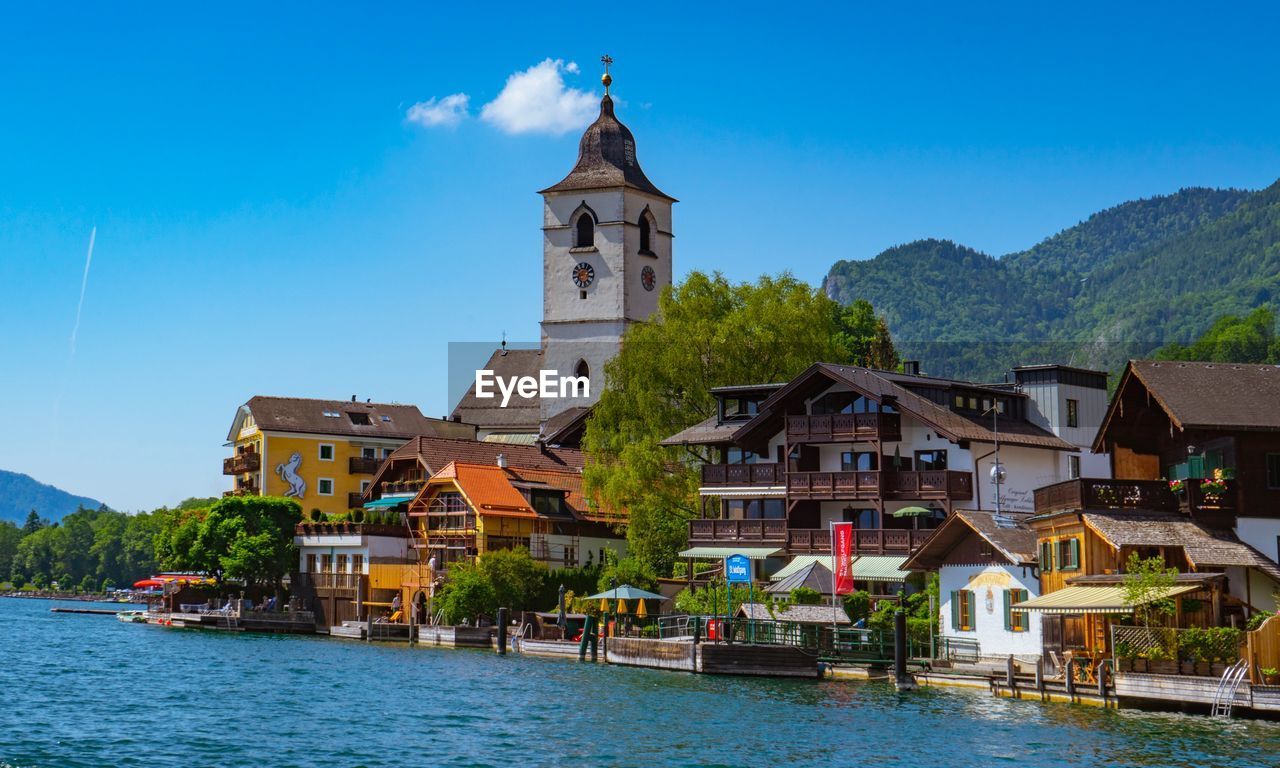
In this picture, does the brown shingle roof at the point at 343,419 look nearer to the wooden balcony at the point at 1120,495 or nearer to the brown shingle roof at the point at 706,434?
the brown shingle roof at the point at 706,434

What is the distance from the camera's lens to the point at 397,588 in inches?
3533

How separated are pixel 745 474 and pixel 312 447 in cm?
4835

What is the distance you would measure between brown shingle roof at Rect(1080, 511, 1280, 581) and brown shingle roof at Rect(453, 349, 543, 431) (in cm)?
6931

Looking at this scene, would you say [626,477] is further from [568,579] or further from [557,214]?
[557,214]

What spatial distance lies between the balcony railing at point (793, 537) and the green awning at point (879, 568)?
21.9 inches

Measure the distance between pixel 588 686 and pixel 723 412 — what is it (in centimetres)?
2529

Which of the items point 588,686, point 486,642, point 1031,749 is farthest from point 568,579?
point 1031,749

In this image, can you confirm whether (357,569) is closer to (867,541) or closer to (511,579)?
(511,579)

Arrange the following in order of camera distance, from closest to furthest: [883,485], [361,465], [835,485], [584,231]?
[883,485] < [835,485] < [584,231] < [361,465]

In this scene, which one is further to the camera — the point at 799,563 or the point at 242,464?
the point at 242,464

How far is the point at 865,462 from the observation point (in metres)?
68.9

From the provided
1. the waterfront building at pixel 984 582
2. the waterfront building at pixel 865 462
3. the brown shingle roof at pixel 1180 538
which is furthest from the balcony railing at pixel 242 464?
the brown shingle roof at pixel 1180 538

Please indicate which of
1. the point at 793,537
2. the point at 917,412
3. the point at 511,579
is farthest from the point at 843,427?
the point at 511,579

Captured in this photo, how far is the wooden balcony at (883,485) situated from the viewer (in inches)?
2574
